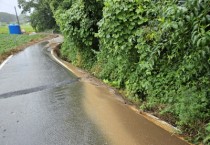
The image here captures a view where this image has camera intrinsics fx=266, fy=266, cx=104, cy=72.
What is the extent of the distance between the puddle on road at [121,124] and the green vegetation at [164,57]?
1.39 ft

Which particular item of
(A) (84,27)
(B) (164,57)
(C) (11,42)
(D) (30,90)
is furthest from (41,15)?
(B) (164,57)

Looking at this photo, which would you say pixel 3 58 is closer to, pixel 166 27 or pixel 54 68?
pixel 54 68

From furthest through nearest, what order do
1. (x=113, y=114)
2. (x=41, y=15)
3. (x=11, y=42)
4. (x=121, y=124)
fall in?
1. (x=41, y=15)
2. (x=11, y=42)
3. (x=113, y=114)
4. (x=121, y=124)

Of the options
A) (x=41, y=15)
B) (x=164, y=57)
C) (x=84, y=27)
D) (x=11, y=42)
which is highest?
(x=164, y=57)

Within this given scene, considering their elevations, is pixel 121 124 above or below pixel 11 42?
above

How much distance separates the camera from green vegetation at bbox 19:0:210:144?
13.0 ft

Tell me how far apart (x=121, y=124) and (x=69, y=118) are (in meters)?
1.13

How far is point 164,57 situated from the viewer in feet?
19.9

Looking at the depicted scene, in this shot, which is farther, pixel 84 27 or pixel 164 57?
pixel 84 27

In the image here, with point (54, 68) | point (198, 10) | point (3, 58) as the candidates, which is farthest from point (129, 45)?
point (3, 58)

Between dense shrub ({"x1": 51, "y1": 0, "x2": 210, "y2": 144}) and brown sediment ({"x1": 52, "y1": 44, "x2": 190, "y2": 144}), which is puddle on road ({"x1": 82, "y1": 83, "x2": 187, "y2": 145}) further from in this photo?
dense shrub ({"x1": 51, "y1": 0, "x2": 210, "y2": 144})

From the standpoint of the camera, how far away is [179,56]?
550 centimetres

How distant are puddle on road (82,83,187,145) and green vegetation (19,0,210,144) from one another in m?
0.42

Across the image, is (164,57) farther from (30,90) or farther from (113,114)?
(30,90)
